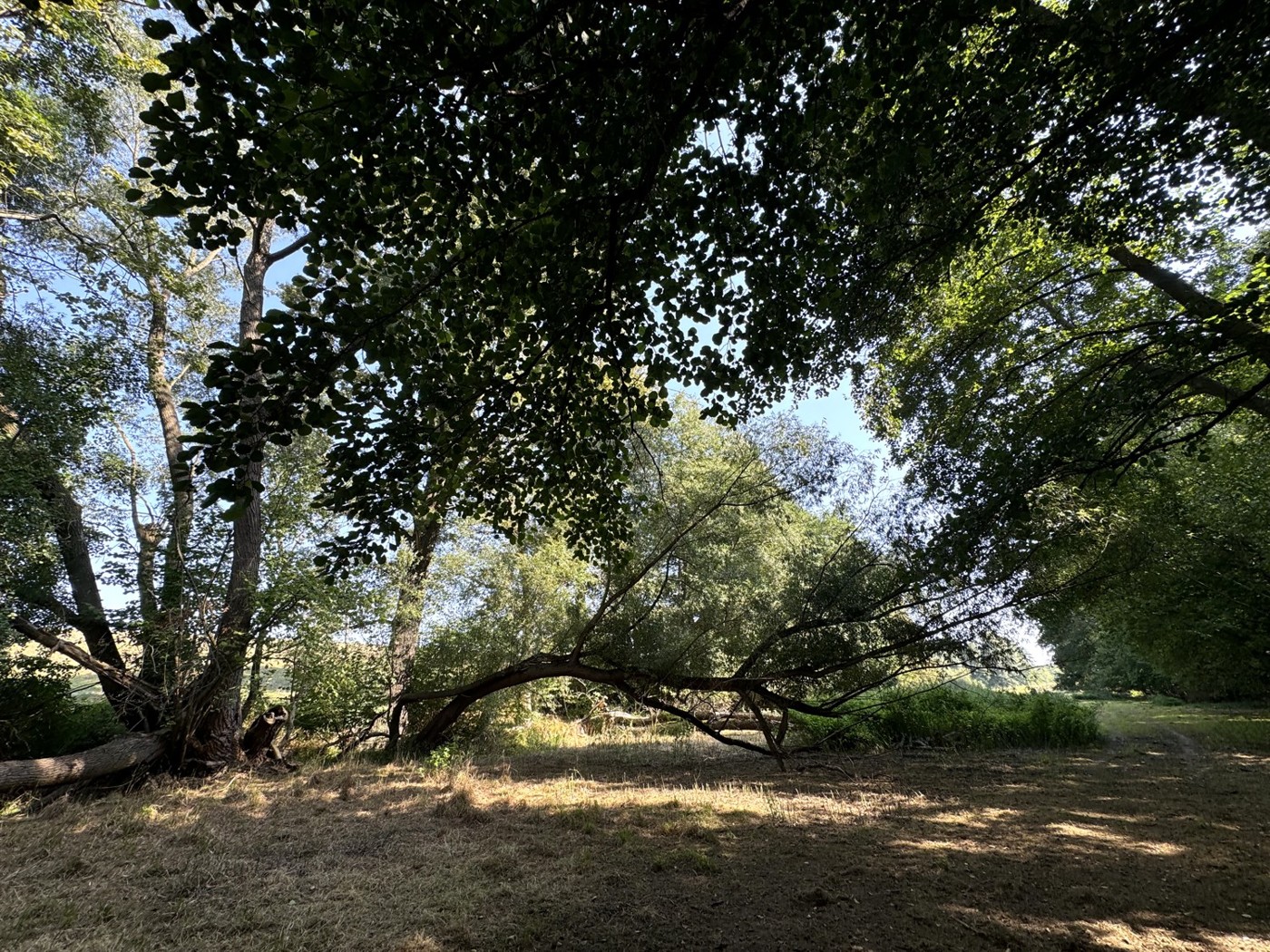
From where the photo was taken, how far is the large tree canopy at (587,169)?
2.20 m

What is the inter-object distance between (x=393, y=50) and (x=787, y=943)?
4.92 m

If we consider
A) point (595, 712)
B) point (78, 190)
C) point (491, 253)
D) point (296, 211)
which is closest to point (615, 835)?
point (491, 253)

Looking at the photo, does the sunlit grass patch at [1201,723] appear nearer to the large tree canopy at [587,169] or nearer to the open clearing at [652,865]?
the open clearing at [652,865]

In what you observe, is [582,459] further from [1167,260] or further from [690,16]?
[1167,260]

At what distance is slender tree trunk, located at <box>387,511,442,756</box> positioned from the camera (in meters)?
10.2

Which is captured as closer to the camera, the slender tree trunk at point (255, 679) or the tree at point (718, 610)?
the tree at point (718, 610)

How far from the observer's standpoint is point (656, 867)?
4.29 m

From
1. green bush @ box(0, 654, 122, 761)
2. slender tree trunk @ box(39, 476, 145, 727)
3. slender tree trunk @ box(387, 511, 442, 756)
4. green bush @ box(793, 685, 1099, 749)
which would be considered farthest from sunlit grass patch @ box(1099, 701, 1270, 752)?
green bush @ box(0, 654, 122, 761)

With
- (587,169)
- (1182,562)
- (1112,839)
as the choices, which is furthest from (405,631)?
(1182,562)

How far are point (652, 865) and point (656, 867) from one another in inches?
2.1

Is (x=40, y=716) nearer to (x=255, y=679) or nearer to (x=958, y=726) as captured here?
(x=255, y=679)

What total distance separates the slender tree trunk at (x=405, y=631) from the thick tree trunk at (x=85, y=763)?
3426 mm

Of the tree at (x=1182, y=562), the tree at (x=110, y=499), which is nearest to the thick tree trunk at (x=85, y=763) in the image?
the tree at (x=110, y=499)

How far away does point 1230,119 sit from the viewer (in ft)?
12.0
